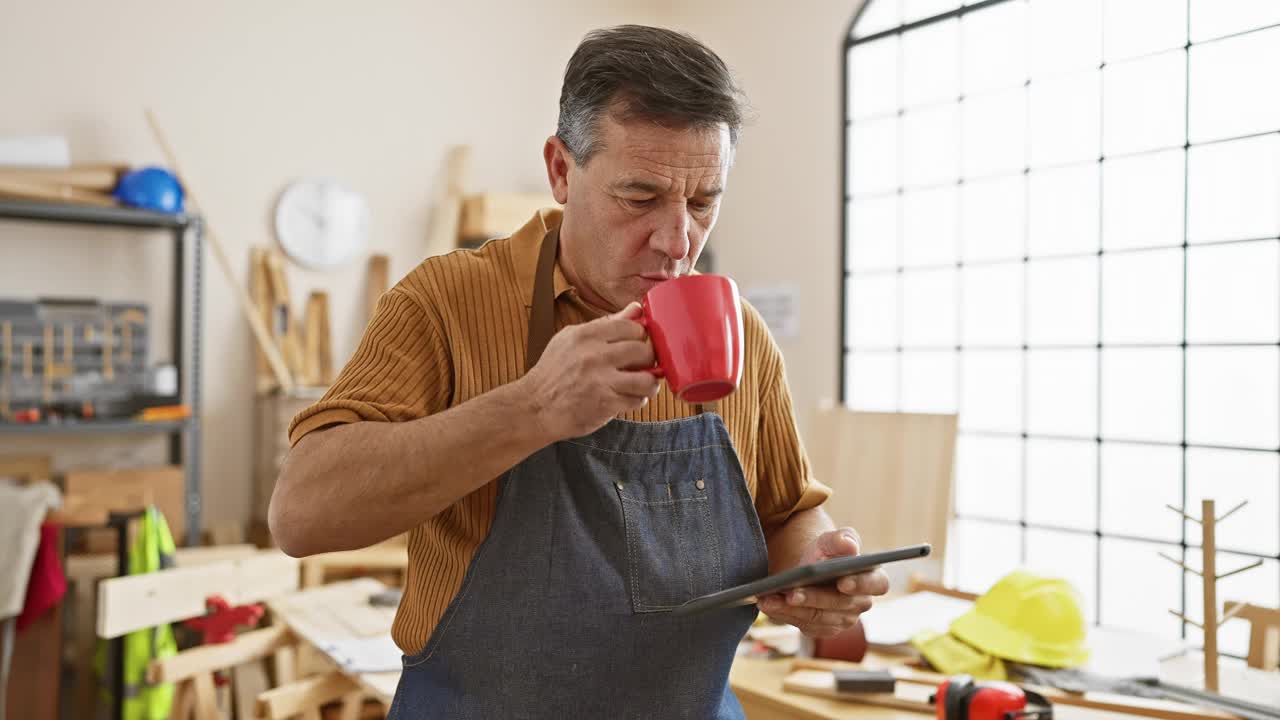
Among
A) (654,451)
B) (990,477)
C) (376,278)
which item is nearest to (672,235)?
(654,451)

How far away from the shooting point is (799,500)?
132cm

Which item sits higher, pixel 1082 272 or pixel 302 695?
pixel 1082 272

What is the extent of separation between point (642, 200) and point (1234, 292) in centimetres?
320

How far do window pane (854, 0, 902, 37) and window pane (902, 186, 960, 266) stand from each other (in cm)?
84

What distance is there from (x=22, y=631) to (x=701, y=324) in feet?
10.6

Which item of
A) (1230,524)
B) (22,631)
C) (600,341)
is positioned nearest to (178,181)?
(22,631)

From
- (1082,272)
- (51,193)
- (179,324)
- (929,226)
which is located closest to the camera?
(51,193)

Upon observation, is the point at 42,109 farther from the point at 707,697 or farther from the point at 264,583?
the point at 707,697

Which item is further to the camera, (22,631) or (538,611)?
(22,631)

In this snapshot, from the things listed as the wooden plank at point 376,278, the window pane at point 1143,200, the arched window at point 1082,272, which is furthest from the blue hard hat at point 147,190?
the window pane at point 1143,200

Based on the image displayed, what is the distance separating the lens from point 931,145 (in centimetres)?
439

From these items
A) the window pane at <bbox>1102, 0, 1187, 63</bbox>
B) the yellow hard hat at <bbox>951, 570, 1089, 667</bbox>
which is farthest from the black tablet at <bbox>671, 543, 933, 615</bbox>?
the window pane at <bbox>1102, 0, 1187, 63</bbox>

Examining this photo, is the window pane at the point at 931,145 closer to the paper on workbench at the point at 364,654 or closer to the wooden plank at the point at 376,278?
the wooden plank at the point at 376,278

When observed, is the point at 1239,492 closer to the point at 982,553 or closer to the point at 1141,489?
the point at 1141,489
